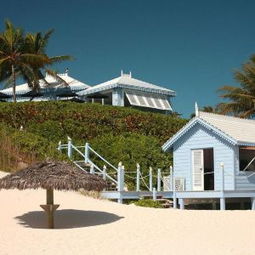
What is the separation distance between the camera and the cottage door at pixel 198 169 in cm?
2322

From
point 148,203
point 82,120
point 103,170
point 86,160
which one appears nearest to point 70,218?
point 148,203

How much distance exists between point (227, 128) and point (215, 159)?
4.85 feet

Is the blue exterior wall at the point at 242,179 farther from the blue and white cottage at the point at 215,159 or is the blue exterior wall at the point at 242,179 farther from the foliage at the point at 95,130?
the foliage at the point at 95,130

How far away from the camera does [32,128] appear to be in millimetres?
29703

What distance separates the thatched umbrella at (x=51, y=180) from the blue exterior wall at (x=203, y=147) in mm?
8093

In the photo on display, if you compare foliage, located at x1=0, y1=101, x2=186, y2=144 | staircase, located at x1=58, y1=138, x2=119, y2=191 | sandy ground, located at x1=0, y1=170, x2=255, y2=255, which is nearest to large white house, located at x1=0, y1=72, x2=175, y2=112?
foliage, located at x1=0, y1=101, x2=186, y2=144

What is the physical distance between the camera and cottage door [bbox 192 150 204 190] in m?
23.2

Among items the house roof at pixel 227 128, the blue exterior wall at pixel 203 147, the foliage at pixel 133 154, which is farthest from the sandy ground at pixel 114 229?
the foliage at pixel 133 154

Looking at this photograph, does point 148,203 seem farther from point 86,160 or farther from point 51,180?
point 51,180

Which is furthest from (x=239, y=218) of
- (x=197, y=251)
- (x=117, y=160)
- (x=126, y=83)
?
(x=126, y=83)

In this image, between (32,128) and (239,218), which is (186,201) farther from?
(32,128)

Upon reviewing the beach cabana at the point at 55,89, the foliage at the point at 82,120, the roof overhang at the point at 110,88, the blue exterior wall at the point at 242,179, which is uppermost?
the beach cabana at the point at 55,89

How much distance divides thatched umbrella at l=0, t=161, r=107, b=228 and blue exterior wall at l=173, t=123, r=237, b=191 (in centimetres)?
809

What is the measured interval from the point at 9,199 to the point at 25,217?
7.98 ft
